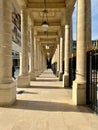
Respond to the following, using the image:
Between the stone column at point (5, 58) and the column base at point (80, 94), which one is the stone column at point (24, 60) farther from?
the column base at point (80, 94)

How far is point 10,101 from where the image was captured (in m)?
11.8

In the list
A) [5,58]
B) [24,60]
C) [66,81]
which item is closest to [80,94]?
[5,58]

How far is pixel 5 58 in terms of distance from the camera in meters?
12.0

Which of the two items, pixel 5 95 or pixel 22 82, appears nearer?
pixel 5 95

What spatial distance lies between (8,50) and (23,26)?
32.8 ft

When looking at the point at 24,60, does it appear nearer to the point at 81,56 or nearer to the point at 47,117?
the point at 81,56

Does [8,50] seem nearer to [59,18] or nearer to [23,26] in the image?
[23,26]

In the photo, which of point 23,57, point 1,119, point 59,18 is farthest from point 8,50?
point 59,18

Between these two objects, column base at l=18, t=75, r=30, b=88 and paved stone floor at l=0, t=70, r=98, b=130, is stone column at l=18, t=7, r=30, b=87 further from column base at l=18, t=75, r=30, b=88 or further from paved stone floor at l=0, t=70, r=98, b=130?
paved stone floor at l=0, t=70, r=98, b=130

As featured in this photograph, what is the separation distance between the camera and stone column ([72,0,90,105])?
39.2 feet

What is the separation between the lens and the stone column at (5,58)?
11.7m

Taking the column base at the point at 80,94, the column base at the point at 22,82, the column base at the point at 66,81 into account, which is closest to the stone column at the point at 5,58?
the column base at the point at 80,94

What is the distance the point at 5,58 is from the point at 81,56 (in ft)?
10.7

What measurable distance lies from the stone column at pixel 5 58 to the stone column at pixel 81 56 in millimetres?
2838
